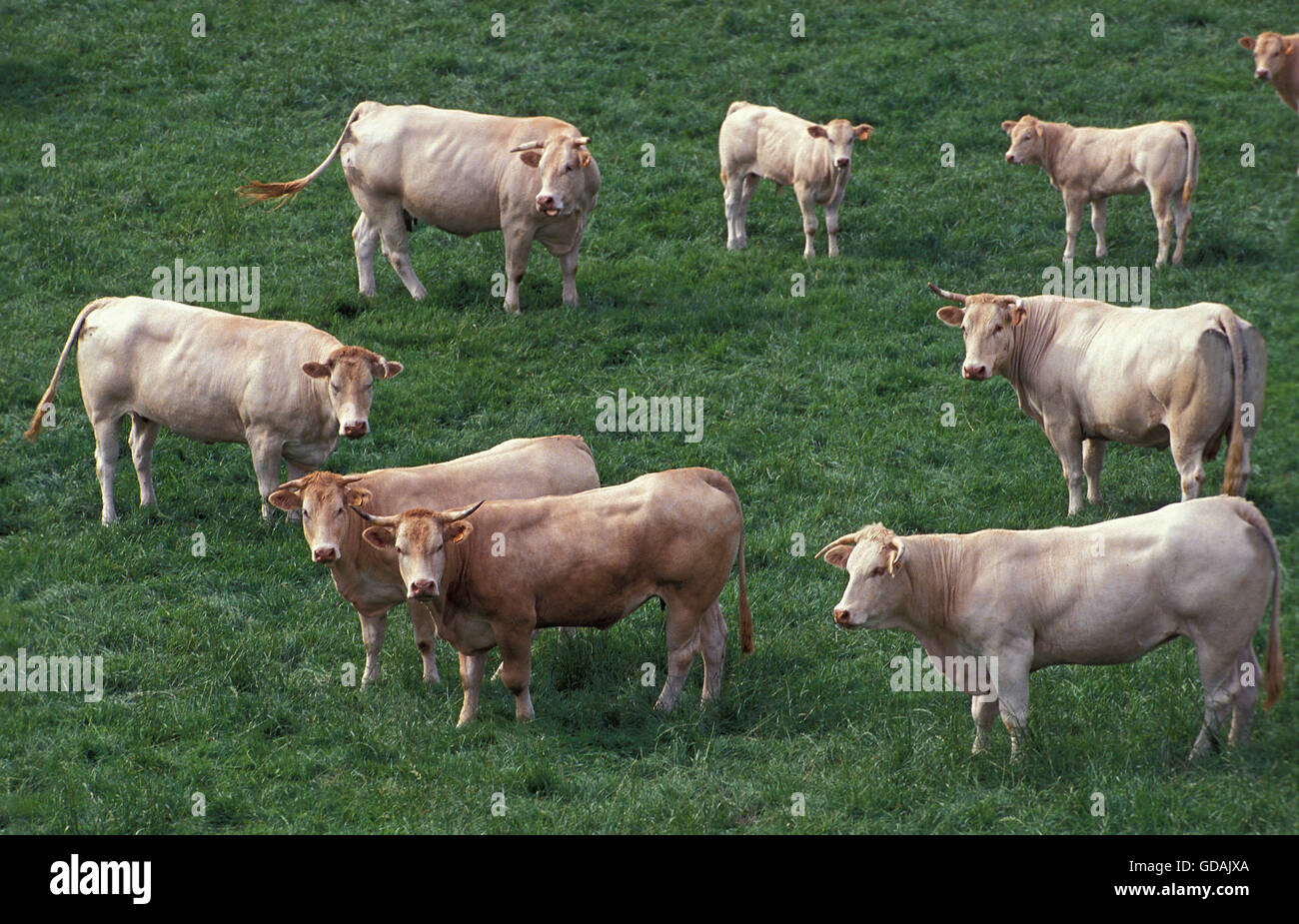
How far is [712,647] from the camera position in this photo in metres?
10.8

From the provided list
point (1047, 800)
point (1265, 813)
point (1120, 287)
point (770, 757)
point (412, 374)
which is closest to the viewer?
point (1265, 813)

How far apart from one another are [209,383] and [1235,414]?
338 inches

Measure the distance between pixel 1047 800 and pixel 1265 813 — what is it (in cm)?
120

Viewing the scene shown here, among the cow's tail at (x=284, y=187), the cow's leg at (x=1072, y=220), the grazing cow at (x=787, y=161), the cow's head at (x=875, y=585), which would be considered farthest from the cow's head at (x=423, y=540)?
the cow's leg at (x=1072, y=220)

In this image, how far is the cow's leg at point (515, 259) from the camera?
56.0 ft

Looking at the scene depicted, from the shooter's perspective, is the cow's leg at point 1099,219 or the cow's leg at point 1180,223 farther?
the cow's leg at point 1099,219

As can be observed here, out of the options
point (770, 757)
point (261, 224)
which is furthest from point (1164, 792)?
point (261, 224)

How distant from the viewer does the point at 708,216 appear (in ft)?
64.6

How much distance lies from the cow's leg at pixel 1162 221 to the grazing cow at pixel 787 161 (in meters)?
3.51

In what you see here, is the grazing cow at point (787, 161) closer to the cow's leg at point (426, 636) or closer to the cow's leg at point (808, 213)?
the cow's leg at point (808, 213)

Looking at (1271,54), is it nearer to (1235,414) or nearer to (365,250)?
(1235,414)

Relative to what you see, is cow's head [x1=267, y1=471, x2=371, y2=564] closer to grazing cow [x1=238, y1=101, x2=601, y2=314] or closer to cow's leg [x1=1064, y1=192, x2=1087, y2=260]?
grazing cow [x1=238, y1=101, x2=601, y2=314]

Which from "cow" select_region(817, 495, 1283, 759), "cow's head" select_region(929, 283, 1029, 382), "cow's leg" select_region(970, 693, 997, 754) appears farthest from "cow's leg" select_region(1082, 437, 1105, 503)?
"cow's leg" select_region(970, 693, 997, 754)

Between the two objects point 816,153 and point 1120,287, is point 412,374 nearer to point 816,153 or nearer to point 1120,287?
point 816,153
